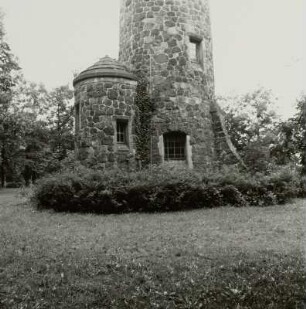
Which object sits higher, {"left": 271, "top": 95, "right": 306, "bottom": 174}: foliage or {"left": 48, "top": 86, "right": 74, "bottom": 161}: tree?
{"left": 48, "top": 86, "right": 74, "bottom": 161}: tree

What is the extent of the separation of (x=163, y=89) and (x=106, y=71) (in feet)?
8.71

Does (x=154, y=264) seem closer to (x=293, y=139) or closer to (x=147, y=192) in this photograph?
(x=293, y=139)

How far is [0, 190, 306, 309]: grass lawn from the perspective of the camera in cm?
537

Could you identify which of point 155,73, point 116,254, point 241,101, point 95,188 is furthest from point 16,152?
point 116,254

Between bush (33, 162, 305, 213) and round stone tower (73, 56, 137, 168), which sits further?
round stone tower (73, 56, 137, 168)

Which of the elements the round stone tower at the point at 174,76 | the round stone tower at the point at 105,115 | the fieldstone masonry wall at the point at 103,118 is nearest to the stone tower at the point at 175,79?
the round stone tower at the point at 174,76

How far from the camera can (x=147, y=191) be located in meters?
12.1

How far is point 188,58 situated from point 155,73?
5.35 feet

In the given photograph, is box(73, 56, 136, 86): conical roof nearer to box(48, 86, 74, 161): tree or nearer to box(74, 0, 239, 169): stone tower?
box(74, 0, 239, 169): stone tower

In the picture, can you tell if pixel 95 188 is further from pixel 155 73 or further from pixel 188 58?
pixel 188 58

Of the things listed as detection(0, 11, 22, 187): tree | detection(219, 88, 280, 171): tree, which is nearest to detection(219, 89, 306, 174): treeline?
detection(219, 88, 280, 171): tree

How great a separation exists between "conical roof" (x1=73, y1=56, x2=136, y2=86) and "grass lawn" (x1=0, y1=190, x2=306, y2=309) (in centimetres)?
732

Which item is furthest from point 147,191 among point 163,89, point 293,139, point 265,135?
point 265,135

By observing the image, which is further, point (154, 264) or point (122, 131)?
point (122, 131)
